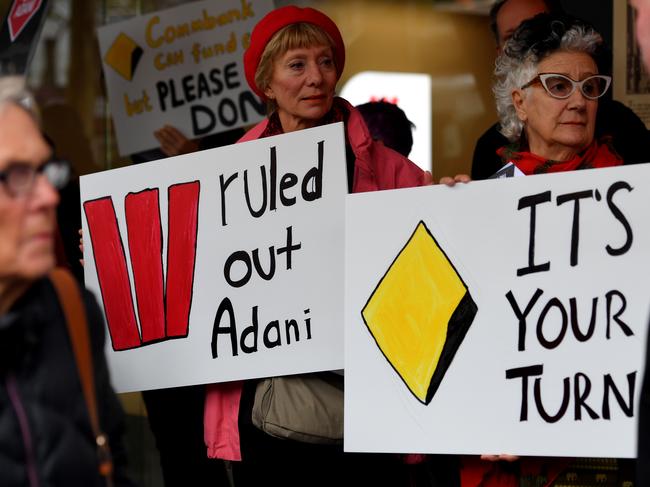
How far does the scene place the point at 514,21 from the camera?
4.27m

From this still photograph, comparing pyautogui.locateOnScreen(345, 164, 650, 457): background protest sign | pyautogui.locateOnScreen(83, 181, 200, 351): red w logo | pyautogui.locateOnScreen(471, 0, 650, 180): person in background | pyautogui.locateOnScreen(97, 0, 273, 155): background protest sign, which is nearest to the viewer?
pyautogui.locateOnScreen(345, 164, 650, 457): background protest sign

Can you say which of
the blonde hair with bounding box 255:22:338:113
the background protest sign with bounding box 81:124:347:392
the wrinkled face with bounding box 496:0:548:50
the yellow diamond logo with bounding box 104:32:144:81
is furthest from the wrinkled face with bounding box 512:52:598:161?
the yellow diamond logo with bounding box 104:32:144:81

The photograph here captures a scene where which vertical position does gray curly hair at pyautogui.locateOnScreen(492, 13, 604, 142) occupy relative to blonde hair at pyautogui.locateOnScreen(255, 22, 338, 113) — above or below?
below

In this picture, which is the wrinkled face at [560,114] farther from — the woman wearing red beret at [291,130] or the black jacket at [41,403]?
the black jacket at [41,403]

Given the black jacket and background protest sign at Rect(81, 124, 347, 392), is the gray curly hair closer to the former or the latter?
background protest sign at Rect(81, 124, 347, 392)

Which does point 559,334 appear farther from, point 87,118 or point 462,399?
point 87,118

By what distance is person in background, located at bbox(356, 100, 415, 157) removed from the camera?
197 inches

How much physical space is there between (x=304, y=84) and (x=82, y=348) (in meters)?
1.61

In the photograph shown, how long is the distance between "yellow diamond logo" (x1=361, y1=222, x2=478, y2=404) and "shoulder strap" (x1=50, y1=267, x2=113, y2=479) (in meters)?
1.12

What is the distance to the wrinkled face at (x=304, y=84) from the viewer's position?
145 inches

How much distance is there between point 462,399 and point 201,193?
1.02m

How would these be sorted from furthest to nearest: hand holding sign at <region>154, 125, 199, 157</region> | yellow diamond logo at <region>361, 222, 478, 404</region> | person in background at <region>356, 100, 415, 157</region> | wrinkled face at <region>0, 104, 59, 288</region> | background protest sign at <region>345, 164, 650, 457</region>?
hand holding sign at <region>154, 125, 199, 157</region> → person in background at <region>356, 100, 415, 157</region> → yellow diamond logo at <region>361, 222, 478, 404</region> → background protest sign at <region>345, 164, 650, 457</region> → wrinkled face at <region>0, 104, 59, 288</region>

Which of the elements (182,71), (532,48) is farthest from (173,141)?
(532,48)

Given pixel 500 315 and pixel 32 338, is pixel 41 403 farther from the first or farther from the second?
pixel 500 315
